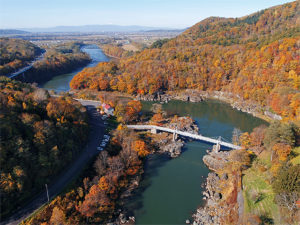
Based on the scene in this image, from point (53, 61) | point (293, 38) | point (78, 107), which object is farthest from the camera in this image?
point (53, 61)

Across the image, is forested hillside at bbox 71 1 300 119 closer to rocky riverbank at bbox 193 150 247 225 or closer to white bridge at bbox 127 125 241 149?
white bridge at bbox 127 125 241 149

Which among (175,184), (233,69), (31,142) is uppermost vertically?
(233,69)

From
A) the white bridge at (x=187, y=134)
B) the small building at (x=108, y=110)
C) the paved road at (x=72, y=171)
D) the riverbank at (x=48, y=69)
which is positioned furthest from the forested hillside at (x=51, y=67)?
the white bridge at (x=187, y=134)

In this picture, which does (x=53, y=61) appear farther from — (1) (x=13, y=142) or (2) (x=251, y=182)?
(2) (x=251, y=182)

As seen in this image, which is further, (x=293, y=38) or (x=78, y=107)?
(x=293, y=38)

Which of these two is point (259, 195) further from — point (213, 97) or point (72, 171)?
point (213, 97)

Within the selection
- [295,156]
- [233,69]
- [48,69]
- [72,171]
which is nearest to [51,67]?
[48,69]

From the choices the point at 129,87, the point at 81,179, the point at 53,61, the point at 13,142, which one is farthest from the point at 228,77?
the point at 53,61
